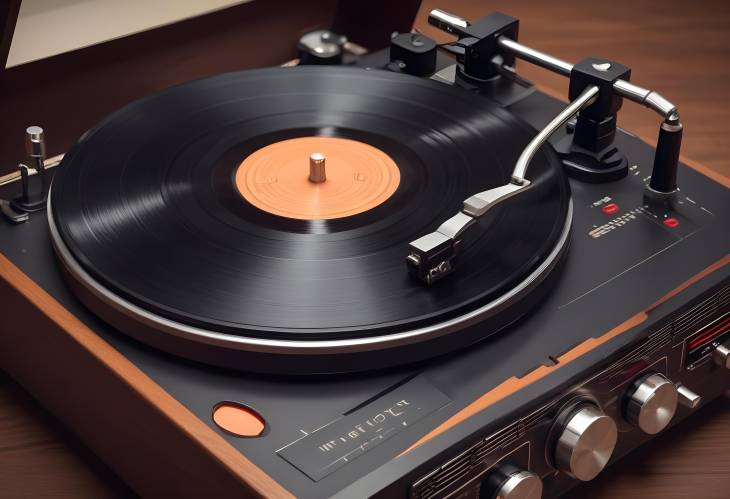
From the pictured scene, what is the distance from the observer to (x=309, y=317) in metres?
1.22

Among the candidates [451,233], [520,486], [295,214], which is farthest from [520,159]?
[520,486]

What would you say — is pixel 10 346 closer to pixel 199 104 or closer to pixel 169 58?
pixel 199 104

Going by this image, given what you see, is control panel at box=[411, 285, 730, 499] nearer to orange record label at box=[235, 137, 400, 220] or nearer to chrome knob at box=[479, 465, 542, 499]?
chrome knob at box=[479, 465, 542, 499]

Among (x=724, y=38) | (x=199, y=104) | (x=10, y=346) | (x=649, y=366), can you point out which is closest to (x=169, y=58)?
(x=199, y=104)

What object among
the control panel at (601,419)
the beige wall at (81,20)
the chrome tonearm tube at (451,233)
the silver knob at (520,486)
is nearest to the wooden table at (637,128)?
the control panel at (601,419)

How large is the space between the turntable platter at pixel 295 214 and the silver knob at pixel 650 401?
144mm

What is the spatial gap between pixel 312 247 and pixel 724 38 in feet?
3.97

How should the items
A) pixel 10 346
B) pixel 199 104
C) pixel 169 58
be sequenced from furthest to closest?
pixel 169 58, pixel 199 104, pixel 10 346

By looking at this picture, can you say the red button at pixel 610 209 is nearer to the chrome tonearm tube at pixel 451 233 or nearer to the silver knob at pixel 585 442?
the chrome tonearm tube at pixel 451 233

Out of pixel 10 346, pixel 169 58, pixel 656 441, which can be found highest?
pixel 169 58

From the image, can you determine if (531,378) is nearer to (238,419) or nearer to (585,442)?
(585,442)

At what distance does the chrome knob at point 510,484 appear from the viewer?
119 cm

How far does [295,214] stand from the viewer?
1.41m

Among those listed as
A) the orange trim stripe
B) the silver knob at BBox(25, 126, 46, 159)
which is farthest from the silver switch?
the silver knob at BBox(25, 126, 46, 159)
